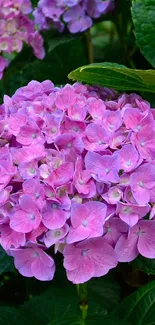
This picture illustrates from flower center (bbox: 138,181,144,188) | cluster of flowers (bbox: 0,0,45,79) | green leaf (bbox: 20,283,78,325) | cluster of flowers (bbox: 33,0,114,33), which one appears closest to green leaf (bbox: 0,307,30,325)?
green leaf (bbox: 20,283,78,325)

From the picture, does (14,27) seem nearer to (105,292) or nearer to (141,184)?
(105,292)

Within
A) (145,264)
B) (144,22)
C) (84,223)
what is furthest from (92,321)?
(144,22)

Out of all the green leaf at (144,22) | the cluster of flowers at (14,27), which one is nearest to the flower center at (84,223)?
the green leaf at (144,22)

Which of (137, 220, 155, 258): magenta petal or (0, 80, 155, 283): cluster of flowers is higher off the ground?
(0, 80, 155, 283): cluster of flowers

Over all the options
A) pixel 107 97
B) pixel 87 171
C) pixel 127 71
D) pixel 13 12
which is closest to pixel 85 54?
pixel 13 12

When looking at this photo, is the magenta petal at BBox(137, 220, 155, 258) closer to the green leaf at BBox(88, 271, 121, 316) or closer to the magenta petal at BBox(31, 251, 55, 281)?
the magenta petal at BBox(31, 251, 55, 281)

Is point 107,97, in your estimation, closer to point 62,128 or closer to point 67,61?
point 62,128

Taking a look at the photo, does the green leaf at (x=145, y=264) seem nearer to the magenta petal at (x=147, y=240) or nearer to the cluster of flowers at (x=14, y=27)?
the magenta petal at (x=147, y=240)
